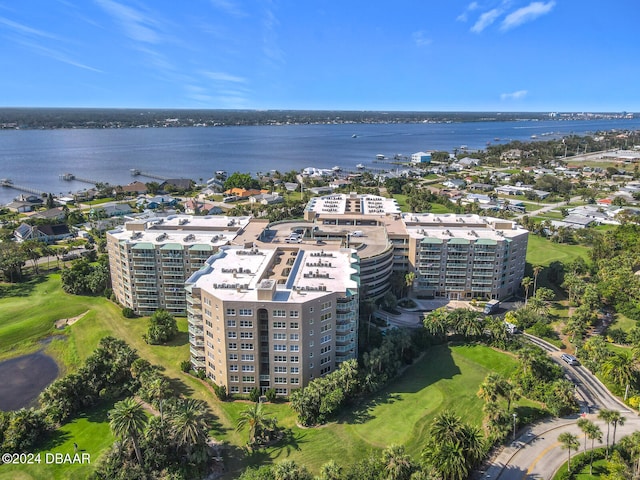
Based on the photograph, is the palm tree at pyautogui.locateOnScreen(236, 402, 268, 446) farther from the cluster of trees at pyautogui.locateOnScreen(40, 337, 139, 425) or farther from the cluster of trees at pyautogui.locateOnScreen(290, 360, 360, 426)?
the cluster of trees at pyautogui.locateOnScreen(40, 337, 139, 425)

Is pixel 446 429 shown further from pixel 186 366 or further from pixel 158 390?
pixel 186 366

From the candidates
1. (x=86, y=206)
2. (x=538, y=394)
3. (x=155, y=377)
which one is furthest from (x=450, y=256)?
(x=86, y=206)

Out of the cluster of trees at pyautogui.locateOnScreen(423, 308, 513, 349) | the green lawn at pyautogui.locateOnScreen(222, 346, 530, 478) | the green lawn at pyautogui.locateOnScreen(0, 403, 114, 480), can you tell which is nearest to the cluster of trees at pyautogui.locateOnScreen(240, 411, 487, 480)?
the green lawn at pyautogui.locateOnScreen(222, 346, 530, 478)

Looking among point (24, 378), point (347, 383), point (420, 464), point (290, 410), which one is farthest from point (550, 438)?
point (24, 378)

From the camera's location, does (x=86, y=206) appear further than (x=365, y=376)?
Yes

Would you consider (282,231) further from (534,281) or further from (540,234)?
(540,234)

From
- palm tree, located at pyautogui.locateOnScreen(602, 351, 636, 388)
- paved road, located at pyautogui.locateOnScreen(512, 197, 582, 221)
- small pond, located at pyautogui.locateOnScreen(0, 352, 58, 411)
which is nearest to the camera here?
palm tree, located at pyautogui.locateOnScreen(602, 351, 636, 388)

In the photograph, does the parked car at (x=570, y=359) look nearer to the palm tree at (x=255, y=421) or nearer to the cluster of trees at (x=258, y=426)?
the cluster of trees at (x=258, y=426)
